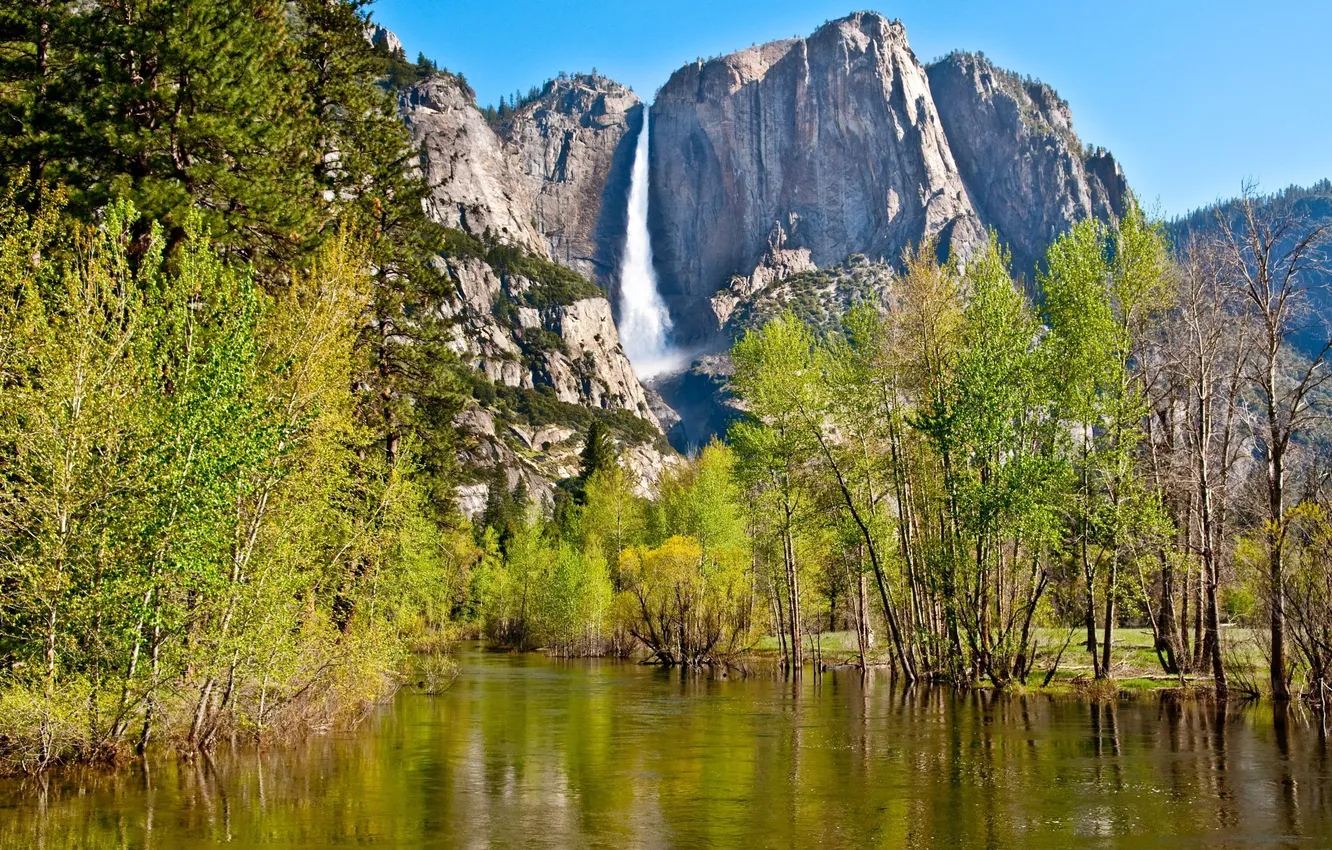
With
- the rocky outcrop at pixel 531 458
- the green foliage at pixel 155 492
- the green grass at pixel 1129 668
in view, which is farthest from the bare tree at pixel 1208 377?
the rocky outcrop at pixel 531 458

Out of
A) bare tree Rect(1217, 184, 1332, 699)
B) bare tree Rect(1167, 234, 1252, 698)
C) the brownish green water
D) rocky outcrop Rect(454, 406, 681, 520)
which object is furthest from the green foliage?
rocky outcrop Rect(454, 406, 681, 520)

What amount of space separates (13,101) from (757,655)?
48253 mm

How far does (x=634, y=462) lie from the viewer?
183m

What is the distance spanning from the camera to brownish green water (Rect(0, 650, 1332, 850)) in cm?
1444

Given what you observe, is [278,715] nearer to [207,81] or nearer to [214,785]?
[214,785]

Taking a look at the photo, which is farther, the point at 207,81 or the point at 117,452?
the point at 207,81

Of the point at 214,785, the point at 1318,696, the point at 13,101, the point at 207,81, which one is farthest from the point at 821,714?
the point at 13,101

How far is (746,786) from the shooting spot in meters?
18.7

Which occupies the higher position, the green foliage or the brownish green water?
the green foliage

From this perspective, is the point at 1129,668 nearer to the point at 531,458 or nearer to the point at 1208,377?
the point at 1208,377

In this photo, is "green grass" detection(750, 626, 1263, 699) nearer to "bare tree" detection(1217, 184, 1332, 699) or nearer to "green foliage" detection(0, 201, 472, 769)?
"bare tree" detection(1217, 184, 1332, 699)

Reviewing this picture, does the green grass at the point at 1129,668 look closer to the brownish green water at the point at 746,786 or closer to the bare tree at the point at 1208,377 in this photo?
the bare tree at the point at 1208,377

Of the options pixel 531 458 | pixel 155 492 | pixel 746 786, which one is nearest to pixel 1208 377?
pixel 746 786

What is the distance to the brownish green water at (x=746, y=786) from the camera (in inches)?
568
